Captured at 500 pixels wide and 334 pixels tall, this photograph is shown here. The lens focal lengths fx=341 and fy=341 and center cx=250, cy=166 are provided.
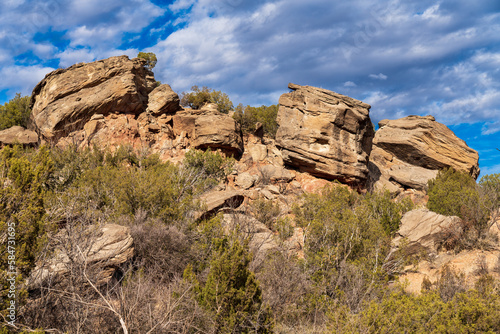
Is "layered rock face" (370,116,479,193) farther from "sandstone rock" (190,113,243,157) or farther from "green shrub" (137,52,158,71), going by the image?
"green shrub" (137,52,158,71)

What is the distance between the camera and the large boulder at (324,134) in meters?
25.0

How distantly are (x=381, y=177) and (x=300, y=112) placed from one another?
370 inches

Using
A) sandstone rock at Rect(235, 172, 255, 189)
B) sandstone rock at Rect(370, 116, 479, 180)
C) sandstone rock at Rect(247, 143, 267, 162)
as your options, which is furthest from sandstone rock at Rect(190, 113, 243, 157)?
sandstone rock at Rect(370, 116, 479, 180)

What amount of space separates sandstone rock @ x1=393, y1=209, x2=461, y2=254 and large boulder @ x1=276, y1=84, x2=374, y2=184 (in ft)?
29.2

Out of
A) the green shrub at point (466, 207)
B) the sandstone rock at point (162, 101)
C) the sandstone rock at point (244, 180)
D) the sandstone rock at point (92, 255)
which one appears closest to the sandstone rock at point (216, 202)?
the sandstone rock at point (92, 255)

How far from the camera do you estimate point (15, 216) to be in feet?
20.0

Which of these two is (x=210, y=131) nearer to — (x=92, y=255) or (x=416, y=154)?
(x=92, y=255)

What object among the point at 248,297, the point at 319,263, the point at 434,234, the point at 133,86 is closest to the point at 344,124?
the point at 434,234

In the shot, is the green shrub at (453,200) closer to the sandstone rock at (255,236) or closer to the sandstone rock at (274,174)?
the sandstone rock at (274,174)

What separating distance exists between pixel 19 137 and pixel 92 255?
70.5 ft

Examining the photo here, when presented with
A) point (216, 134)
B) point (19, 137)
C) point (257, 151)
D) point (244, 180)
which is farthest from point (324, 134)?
point (19, 137)

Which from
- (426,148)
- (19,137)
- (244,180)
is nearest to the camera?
(244,180)

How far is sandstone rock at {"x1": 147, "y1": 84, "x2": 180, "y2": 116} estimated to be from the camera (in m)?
27.7

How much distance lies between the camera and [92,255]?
24.3 ft
